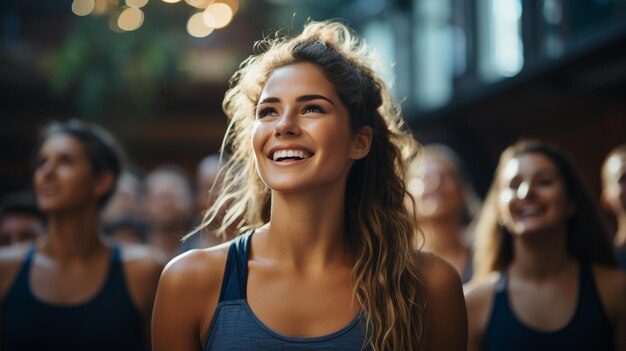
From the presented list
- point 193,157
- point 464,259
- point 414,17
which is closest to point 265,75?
point 464,259

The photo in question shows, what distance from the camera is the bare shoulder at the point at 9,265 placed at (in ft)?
11.2

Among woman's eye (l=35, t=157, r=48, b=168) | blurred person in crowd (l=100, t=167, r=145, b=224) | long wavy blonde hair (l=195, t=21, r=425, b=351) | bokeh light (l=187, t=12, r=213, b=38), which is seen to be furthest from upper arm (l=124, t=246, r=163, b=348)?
bokeh light (l=187, t=12, r=213, b=38)

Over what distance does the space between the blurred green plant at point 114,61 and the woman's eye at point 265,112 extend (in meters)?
6.29

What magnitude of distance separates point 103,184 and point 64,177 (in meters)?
0.23

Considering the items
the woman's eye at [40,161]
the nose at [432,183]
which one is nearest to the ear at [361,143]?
the woman's eye at [40,161]

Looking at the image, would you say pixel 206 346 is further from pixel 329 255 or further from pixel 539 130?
pixel 539 130

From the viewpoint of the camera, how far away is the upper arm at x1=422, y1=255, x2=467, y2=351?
2426 millimetres

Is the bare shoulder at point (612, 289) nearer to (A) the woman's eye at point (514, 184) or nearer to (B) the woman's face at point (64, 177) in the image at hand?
(A) the woman's eye at point (514, 184)

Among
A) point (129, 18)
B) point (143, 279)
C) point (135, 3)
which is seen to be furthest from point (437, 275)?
point (129, 18)

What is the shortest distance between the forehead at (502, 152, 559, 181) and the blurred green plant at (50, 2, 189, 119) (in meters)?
5.64

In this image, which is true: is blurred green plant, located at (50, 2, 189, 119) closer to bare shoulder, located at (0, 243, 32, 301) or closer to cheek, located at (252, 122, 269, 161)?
bare shoulder, located at (0, 243, 32, 301)

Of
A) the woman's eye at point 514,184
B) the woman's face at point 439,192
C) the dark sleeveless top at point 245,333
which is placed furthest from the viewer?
the woman's face at point 439,192

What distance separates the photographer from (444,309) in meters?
2.44

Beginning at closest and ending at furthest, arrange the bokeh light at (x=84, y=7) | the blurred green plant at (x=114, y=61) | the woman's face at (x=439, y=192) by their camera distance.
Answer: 1. the woman's face at (x=439, y=192)
2. the bokeh light at (x=84, y=7)
3. the blurred green plant at (x=114, y=61)
